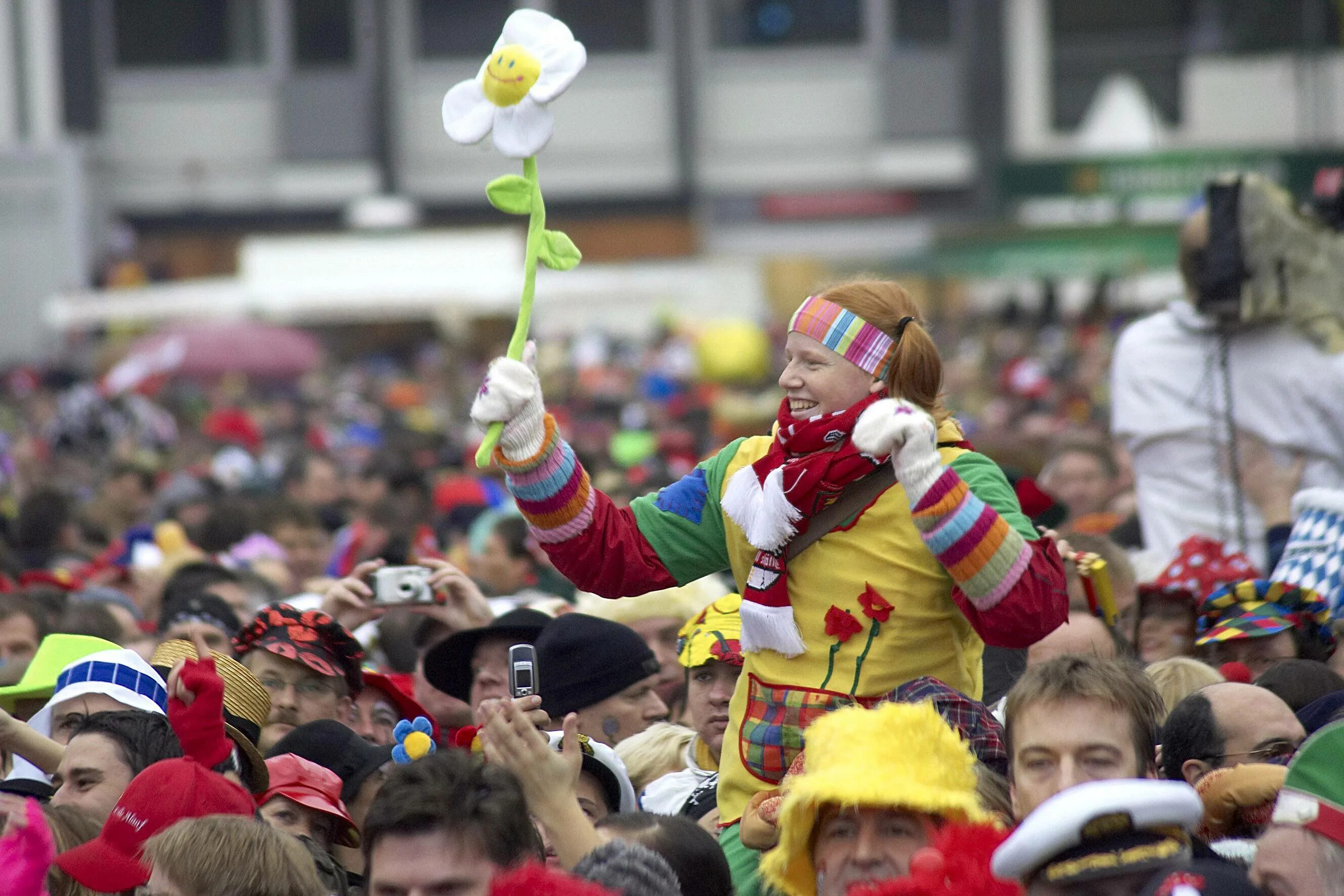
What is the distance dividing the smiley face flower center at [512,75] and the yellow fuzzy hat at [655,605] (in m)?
2.24

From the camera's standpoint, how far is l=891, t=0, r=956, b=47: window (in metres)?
34.2

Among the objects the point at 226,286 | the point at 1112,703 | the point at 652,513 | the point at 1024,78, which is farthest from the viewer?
the point at 1024,78

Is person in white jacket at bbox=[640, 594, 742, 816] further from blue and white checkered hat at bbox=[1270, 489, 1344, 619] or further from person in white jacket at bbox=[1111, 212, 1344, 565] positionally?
person in white jacket at bbox=[1111, 212, 1344, 565]

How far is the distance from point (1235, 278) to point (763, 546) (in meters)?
3.23

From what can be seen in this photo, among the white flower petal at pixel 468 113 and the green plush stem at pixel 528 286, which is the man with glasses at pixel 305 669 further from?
the white flower petal at pixel 468 113

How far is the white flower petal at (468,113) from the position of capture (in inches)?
160

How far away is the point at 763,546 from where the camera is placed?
3.74m

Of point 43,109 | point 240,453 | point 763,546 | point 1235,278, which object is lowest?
point 240,453

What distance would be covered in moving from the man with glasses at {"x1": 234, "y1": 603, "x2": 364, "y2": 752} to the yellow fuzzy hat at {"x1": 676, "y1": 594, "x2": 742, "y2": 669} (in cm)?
95

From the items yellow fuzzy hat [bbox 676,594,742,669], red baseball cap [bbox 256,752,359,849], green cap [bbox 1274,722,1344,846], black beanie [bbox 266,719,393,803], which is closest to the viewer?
green cap [bbox 1274,722,1344,846]

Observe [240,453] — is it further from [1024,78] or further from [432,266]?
[1024,78]

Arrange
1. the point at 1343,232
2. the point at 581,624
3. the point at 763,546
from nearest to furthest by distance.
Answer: the point at 763,546, the point at 581,624, the point at 1343,232

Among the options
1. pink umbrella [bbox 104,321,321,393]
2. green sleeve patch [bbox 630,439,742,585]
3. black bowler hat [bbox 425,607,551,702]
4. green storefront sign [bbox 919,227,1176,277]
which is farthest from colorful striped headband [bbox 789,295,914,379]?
pink umbrella [bbox 104,321,321,393]

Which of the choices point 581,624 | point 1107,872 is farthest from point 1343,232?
point 1107,872
